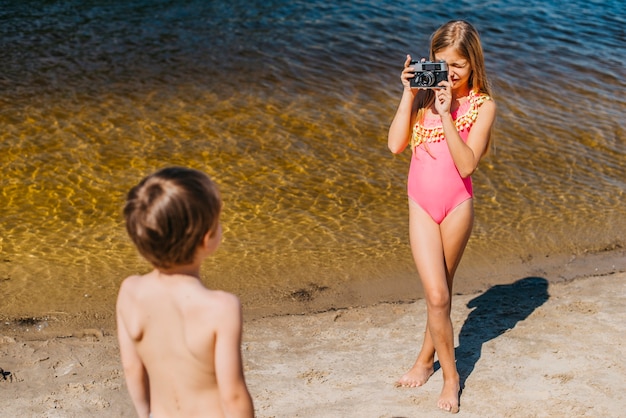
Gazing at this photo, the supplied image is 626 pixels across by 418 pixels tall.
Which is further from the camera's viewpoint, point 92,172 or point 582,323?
point 92,172

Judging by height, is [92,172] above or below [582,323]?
below

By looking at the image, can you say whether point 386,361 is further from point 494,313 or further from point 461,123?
point 461,123

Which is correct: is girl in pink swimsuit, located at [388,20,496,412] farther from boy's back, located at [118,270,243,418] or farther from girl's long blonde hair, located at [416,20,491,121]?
boy's back, located at [118,270,243,418]

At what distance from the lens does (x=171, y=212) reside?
2266 millimetres

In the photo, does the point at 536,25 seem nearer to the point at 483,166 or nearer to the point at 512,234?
the point at 483,166

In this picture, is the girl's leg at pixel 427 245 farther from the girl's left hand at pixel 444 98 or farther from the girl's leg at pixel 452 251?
the girl's left hand at pixel 444 98

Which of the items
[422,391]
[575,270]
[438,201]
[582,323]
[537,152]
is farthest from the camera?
[537,152]

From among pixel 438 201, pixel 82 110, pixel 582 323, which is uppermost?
pixel 438 201

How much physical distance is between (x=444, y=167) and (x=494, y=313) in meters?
1.76

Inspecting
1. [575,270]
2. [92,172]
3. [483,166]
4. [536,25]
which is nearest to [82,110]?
[92,172]

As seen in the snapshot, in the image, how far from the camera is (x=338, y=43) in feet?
38.1

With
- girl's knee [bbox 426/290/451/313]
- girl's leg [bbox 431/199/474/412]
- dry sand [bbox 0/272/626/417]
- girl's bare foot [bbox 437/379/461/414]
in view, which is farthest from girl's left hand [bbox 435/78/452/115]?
dry sand [bbox 0/272/626/417]

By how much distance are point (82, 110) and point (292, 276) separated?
4083 mm

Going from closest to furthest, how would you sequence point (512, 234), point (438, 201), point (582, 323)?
point (438, 201) < point (582, 323) < point (512, 234)
